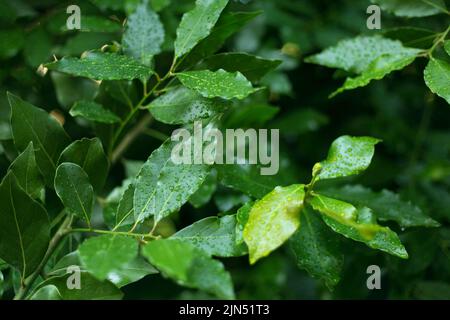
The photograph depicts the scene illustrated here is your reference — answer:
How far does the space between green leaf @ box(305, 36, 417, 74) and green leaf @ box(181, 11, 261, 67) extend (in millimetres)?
155

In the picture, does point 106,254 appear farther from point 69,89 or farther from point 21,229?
point 69,89

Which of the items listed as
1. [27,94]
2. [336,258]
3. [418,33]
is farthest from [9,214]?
[418,33]

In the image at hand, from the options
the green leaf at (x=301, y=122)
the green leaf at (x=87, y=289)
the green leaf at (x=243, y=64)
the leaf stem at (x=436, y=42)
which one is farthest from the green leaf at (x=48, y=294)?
the green leaf at (x=301, y=122)

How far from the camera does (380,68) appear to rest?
36.4 inches

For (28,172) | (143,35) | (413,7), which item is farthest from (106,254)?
(413,7)

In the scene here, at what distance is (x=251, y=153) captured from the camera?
1.12 meters

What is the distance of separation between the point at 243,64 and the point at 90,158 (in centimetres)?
26

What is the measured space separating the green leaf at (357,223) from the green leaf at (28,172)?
1.18 feet

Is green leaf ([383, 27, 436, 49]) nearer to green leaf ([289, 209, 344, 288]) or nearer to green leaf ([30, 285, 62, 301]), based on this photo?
green leaf ([289, 209, 344, 288])

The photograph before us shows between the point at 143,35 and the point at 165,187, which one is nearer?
the point at 165,187

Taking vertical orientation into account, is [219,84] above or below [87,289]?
above

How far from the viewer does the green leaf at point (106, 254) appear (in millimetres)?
627

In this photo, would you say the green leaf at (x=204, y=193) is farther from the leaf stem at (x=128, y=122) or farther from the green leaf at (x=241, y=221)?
the green leaf at (x=241, y=221)

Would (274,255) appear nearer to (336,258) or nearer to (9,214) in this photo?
A: (336,258)
